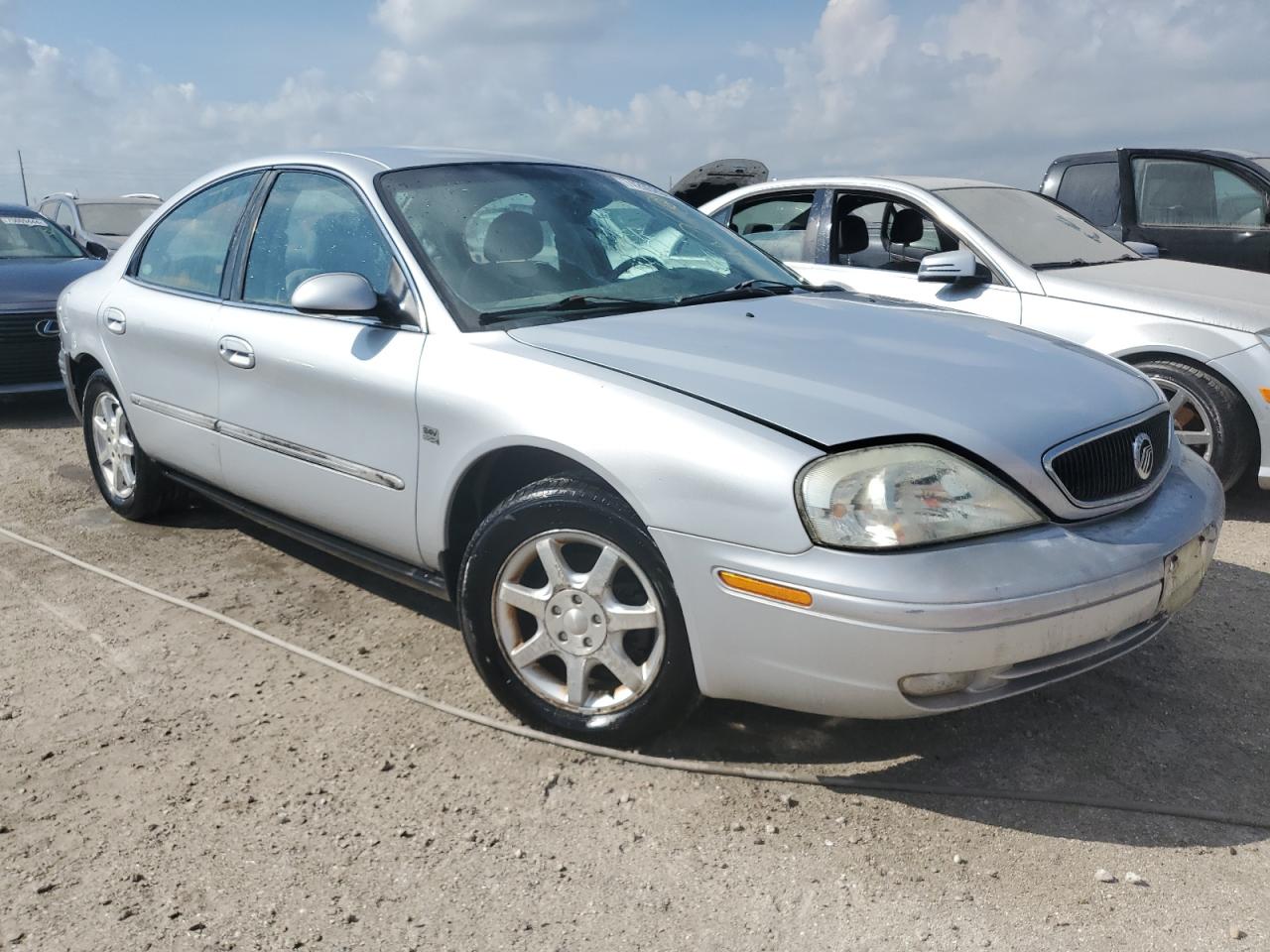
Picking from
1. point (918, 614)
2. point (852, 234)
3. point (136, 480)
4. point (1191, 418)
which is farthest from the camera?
point (852, 234)

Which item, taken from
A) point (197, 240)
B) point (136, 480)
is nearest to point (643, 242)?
point (197, 240)

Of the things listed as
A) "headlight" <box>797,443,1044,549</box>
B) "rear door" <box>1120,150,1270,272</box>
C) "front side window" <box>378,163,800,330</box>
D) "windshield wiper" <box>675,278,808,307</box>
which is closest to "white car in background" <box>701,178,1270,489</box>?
"windshield wiper" <box>675,278,808,307</box>

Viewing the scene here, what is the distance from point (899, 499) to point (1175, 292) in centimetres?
362

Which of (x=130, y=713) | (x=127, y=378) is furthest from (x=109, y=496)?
(x=130, y=713)

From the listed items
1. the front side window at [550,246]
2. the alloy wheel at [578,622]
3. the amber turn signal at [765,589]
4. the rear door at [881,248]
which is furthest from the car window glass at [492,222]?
the rear door at [881,248]

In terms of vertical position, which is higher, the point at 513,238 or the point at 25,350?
the point at 513,238

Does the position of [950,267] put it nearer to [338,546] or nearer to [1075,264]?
[1075,264]

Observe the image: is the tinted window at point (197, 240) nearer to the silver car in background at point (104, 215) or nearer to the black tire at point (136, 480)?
the black tire at point (136, 480)

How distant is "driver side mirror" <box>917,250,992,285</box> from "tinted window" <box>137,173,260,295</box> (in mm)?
3042

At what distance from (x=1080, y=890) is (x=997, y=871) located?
0.54 ft

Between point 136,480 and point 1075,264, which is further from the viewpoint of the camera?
point 1075,264

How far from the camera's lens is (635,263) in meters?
3.71

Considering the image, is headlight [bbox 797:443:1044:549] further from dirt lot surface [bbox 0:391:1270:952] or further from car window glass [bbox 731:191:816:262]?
car window glass [bbox 731:191:816:262]

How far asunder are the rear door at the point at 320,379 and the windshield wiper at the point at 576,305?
218 mm
